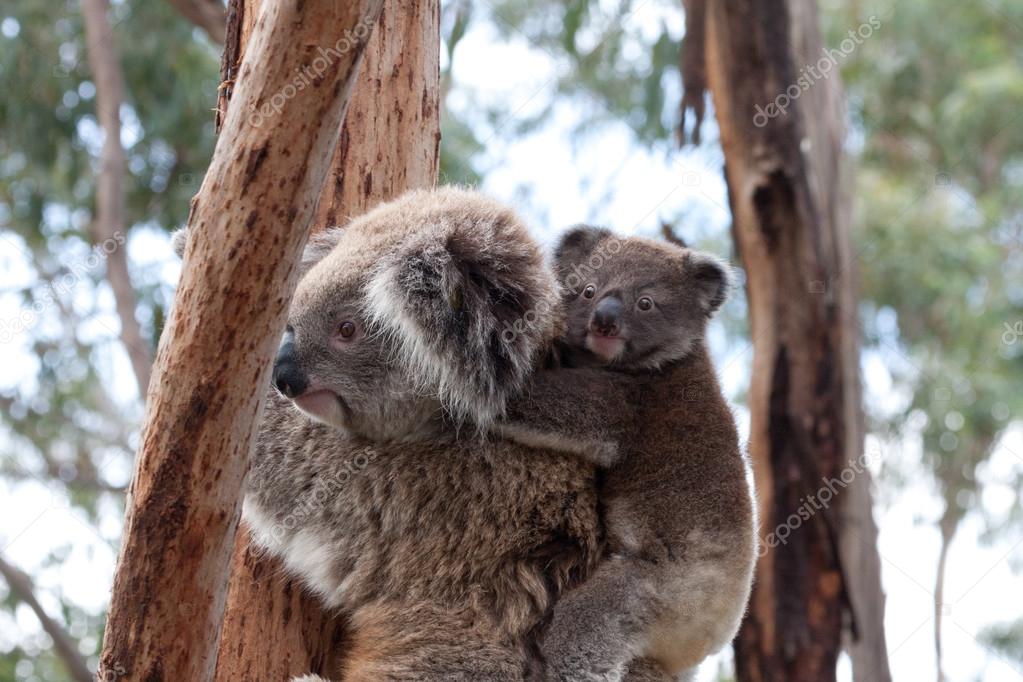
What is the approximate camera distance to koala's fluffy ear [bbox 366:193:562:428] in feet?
8.23

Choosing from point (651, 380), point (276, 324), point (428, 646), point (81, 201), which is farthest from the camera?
point (81, 201)

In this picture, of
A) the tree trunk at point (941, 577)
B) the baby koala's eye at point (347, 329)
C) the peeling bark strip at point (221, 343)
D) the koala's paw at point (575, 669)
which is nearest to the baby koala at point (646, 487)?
the koala's paw at point (575, 669)

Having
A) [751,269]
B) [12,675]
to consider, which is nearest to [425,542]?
[751,269]

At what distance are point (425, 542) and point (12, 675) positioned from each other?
6634mm

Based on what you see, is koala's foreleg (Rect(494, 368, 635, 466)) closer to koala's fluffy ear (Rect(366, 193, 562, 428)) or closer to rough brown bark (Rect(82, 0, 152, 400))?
koala's fluffy ear (Rect(366, 193, 562, 428))

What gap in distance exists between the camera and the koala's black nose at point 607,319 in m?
3.37

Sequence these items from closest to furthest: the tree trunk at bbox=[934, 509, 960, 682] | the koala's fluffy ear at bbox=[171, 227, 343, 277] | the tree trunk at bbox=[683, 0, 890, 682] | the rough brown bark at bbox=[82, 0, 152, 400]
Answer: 1. the koala's fluffy ear at bbox=[171, 227, 343, 277]
2. the tree trunk at bbox=[683, 0, 890, 682]
3. the rough brown bark at bbox=[82, 0, 152, 400]
4. the tree trunk at bbox=[934, 509, 960, 682]

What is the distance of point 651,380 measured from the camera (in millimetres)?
3443

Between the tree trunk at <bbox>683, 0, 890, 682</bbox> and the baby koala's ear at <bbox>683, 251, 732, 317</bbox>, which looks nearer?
the baby koala's ear at <bbox>683, 251, 732, 317</bbox>

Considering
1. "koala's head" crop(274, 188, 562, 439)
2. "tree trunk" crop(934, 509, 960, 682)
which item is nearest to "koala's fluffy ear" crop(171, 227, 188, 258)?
"koala's head" crop(274, 188, 562, 439)

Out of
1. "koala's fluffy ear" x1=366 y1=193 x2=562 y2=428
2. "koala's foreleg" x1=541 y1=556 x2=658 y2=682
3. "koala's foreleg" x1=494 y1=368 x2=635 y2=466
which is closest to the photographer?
"koala's fluffy ear" x1=366 y1=193 x2=562 y2=428

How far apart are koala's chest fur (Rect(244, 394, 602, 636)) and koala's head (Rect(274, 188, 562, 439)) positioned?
0.11 meters

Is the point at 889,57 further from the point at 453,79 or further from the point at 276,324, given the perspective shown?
the point at 276,324

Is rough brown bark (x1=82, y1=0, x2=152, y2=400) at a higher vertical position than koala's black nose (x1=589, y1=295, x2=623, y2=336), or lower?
higher
